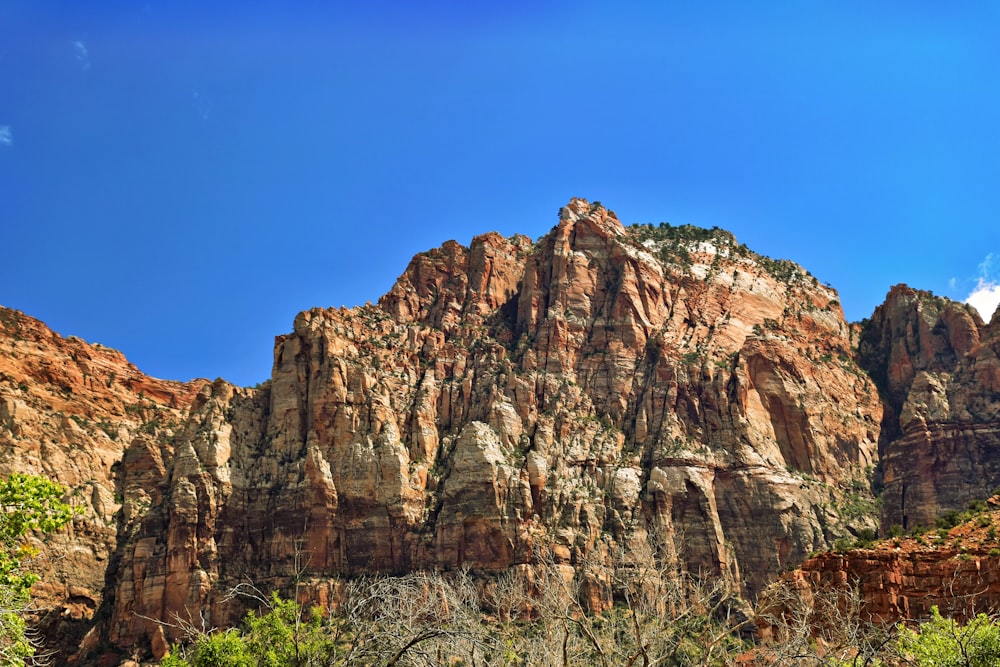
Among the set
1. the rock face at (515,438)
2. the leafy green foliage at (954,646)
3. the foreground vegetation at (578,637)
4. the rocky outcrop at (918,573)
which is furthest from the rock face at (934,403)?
the leafy green foliage at (954,646)

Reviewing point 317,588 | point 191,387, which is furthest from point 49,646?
point 191,387

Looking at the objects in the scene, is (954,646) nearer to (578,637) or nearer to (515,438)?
(578,637)

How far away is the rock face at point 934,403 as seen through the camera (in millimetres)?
100750

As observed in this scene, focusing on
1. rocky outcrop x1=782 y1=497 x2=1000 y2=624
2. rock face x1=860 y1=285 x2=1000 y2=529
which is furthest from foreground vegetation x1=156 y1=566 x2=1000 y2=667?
rock face x1=860 y1=285 x2=1000 y2=529

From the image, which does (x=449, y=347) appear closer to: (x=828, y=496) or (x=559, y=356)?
(x=559, y=356)

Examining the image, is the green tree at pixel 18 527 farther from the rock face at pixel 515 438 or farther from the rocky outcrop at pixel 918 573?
the rock face at pixel 515 438

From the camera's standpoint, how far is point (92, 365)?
11869 centimetres

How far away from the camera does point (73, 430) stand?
10612 centimetres

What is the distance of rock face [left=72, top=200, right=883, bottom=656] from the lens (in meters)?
94.8

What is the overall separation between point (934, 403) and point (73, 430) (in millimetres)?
94683

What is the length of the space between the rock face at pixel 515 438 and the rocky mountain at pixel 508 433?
27 centimetres

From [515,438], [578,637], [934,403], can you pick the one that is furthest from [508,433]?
[578,637]

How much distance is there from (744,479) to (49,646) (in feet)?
226

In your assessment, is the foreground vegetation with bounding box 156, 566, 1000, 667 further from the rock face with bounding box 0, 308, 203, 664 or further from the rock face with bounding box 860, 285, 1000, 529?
the rock face with bounding box 860, 285, 1000, 529
